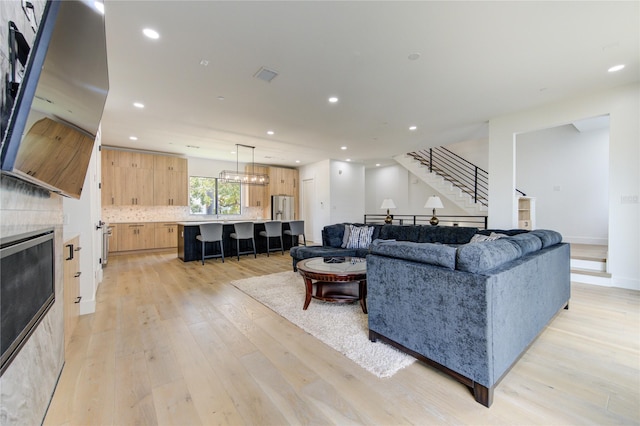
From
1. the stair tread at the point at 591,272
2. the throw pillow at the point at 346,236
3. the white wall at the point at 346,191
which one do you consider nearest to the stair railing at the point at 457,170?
the white wall at the point at 346,191

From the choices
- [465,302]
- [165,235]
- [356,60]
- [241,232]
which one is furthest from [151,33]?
[165,235]

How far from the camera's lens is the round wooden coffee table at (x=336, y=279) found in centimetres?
277

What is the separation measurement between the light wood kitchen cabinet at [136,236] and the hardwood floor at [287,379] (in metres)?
4.33

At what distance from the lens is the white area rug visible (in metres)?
1.98

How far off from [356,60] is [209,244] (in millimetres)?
5010

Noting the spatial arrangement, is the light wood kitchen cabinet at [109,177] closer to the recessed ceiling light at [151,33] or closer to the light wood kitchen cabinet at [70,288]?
the light wood kitchen cabinet at [70,288]

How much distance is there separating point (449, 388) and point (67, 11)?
9.00 ft

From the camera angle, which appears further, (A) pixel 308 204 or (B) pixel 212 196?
(A) pixel 308 204

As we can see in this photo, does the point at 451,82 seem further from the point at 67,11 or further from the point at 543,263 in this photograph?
the point at 67,11

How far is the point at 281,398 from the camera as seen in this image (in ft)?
5.29

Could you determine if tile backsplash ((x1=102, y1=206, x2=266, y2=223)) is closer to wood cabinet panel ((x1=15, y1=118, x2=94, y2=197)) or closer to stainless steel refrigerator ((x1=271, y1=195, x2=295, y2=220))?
stainless steel refrigerator ((x1=271, y1=195, x2=295, y2=220))

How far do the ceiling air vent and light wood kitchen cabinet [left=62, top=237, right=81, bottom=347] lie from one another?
2548 millimetres

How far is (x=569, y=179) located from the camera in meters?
6.51

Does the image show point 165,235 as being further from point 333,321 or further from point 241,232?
point 333,321
